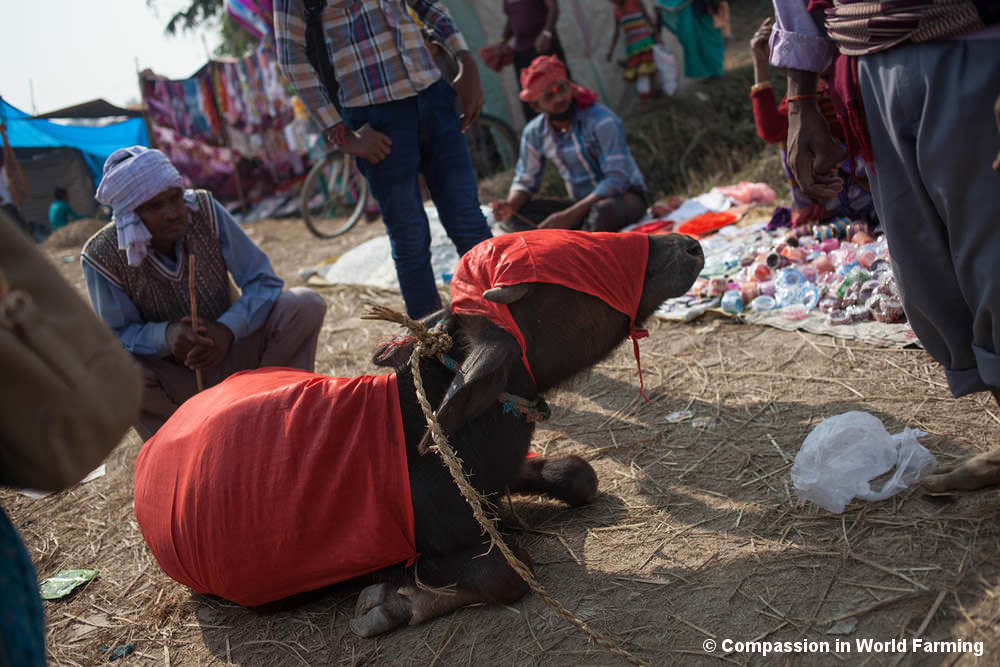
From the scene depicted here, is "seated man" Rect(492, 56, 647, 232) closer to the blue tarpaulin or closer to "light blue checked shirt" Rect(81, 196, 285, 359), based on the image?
"light blue checked shirt" Rect(81, 196, 285, 359)

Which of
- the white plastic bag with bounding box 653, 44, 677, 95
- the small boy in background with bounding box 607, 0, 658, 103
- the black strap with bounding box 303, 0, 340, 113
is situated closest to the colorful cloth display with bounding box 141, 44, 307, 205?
the small boy in background with bounding box 607, 0, 658, 103

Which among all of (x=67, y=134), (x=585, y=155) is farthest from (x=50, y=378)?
(x=67, y=134)

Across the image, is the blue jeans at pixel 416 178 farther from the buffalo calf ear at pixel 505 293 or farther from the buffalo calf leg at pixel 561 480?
the buffalo calf ear at pixel 505 293

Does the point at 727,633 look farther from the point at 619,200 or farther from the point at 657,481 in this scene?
the point at 619,200

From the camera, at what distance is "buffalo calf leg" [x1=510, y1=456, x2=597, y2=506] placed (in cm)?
310

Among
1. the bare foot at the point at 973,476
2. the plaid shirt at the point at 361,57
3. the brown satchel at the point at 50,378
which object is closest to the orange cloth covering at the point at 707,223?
the plaid shirt at the point at 361,57

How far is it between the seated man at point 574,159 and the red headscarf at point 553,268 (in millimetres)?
3741

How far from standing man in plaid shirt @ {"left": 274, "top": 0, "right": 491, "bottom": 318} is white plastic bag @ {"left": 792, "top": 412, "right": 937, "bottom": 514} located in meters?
2.25

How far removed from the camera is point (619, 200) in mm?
6766

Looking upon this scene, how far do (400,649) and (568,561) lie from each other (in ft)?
2.28

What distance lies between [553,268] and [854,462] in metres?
1.31

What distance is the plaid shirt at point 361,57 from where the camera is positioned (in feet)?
12.5

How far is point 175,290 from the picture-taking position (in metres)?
4.01

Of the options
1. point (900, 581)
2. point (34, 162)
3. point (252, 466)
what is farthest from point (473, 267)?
point (34, 162)
